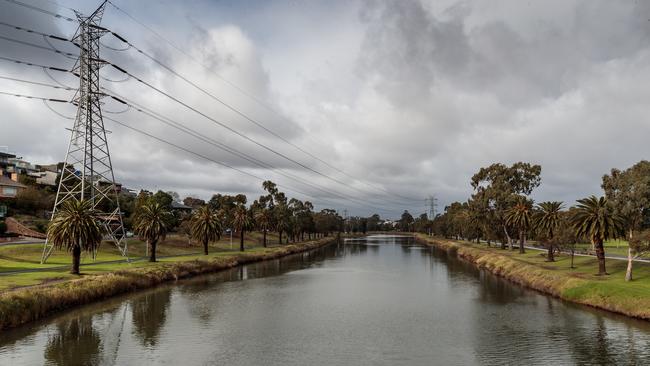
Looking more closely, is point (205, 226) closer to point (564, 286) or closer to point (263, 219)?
point (263, 219)

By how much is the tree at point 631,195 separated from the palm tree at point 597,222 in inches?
57.0

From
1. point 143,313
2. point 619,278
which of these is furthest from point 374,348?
point 619,278

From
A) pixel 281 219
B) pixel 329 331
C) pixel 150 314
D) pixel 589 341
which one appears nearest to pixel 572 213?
pixel 589 341

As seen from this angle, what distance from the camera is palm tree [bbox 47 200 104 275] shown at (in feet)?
192

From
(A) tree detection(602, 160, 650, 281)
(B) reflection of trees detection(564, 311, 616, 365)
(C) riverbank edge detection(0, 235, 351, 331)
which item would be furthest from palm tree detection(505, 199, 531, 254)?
(C) riverbank edge detection(0, 235, 351, 331)

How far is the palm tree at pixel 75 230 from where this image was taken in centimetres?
5856

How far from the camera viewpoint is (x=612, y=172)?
195 feet

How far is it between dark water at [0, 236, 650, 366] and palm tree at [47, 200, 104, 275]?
9579mm

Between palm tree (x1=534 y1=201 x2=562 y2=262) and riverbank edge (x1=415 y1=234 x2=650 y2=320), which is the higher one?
palm tree (x1=534 y1=201 x2=562 y2=262)

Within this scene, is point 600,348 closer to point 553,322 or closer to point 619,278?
point 553,322

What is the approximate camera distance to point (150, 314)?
4894 cm

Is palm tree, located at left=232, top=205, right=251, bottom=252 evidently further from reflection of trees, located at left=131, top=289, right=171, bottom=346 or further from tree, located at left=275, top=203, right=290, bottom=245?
reflection of trees, located at left=131, top=289, right=171, bottom=346

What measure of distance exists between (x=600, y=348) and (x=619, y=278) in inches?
1096

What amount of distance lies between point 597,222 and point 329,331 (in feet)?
134
